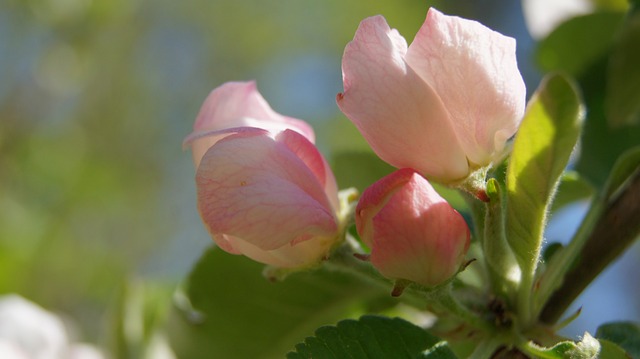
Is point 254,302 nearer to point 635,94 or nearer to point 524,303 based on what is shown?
point 524,303

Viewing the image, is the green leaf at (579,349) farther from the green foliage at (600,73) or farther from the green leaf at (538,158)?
the green foliage at (600,73)

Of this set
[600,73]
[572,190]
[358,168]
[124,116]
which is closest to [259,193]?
[358,168]

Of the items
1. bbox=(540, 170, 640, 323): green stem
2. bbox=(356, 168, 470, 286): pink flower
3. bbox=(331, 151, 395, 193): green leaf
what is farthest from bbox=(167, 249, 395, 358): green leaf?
bbox=(356, 168, 470, 286): pink flower

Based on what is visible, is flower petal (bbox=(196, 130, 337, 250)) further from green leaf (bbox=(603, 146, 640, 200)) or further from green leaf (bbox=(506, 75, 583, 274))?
green leaf (bbox=(603, 146, 640, 200))

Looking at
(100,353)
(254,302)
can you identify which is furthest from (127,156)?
(254,302)

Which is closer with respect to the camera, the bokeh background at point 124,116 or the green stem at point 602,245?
the green stem at point 602,245

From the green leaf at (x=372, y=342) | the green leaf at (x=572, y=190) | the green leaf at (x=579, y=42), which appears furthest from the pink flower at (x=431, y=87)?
the green leaf at (x=579, y=42)

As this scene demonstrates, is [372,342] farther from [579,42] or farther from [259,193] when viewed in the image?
[579,42]
